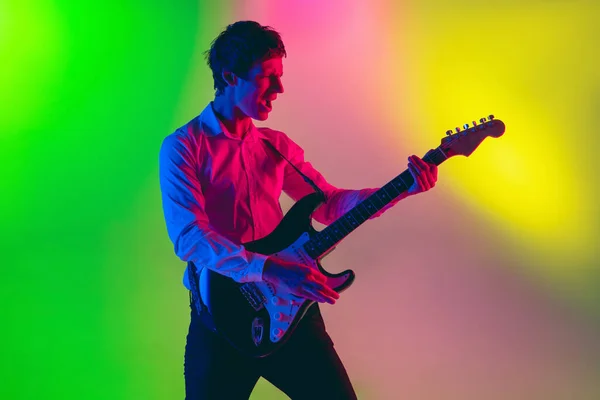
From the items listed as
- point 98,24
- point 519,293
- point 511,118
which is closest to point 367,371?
point 519,293

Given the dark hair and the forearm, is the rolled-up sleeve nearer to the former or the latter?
the forearm

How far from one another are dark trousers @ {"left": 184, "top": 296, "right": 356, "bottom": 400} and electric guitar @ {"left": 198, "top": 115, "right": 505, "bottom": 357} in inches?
2.1

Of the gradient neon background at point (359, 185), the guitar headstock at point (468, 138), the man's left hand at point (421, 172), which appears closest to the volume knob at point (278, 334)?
the man's left hand at point (421, 172)

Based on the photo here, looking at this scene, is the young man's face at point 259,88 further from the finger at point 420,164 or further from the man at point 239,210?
the finger at point 420,164

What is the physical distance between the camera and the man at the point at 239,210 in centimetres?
174

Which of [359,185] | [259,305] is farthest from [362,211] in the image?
[359,185]

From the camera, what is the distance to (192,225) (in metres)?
1.74

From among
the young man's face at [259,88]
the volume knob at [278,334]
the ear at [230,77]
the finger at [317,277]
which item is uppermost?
the ear at [230,77]

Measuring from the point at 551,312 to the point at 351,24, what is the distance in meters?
1.42

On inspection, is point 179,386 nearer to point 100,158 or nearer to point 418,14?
point 100,158

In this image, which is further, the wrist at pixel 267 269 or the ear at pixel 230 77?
the ear at pixel 230 77

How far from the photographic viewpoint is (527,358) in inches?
102

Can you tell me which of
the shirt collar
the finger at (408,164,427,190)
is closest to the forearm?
the shirt collar

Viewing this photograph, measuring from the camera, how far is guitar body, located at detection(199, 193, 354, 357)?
180cm
